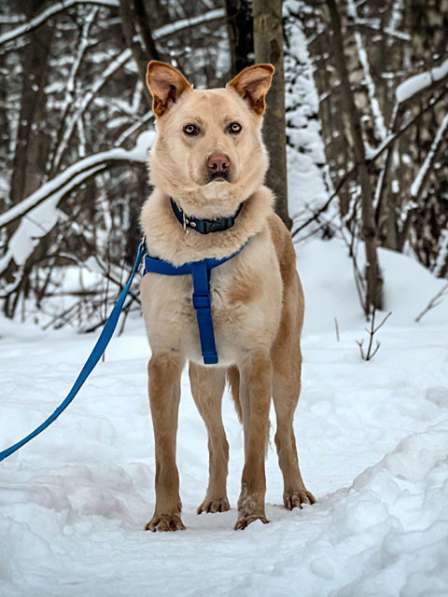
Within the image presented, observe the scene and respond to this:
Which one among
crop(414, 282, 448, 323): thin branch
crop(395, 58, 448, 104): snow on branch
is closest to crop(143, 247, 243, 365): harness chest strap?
crop(414, 282, 448, 323): thin branch

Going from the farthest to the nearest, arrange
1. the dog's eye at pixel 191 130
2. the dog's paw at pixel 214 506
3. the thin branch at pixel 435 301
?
the thin branch at pixel 435 301, the dog's paw at pixel 214 506, the dog's eye at pixel 191 130

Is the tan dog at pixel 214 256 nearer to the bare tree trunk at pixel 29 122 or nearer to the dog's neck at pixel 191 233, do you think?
the dog's neck at pixel 191 233

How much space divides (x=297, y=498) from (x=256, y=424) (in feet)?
1.69

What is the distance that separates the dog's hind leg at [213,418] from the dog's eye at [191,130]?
1174 millimetres

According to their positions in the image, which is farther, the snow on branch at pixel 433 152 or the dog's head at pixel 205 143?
the snow on branch at pixel 433 152

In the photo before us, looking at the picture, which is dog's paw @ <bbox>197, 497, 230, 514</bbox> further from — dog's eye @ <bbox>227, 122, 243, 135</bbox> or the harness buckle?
dog's eye @ <bbox>227, 122, 243, 135</bbox>

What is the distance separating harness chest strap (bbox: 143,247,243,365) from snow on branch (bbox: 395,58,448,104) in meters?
4.28

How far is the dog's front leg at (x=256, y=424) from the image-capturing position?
322 cm

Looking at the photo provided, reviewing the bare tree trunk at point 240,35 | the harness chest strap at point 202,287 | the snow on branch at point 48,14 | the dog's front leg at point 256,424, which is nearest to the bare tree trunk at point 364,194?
the bare tree trunk at point 240,35

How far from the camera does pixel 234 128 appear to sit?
11.0 ft

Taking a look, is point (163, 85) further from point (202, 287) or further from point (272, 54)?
point (272, 54)

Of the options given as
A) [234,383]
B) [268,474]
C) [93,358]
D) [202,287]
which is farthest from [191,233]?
[268,474]

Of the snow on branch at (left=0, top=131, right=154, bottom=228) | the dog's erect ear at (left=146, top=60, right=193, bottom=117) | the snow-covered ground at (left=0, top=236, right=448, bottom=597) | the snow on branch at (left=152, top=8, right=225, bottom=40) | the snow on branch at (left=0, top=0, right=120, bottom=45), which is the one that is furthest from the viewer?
the snow on branch at (left=152, top=8, right=225, bottom=40)

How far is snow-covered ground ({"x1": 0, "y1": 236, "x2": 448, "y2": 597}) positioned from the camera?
217 centimetres
